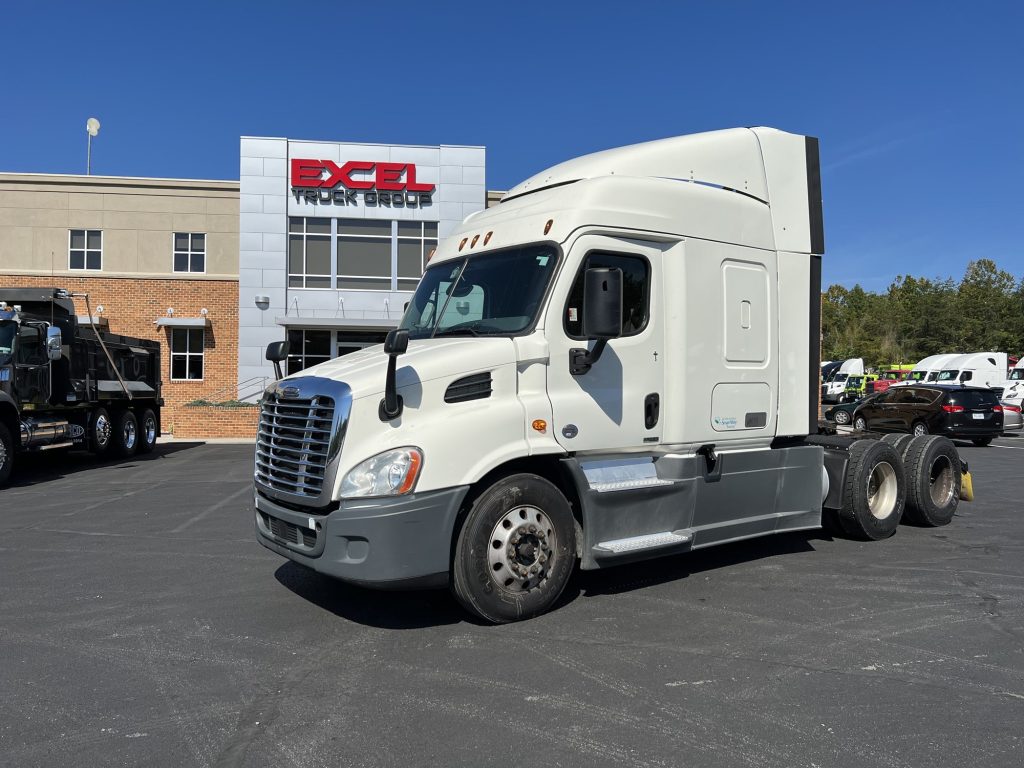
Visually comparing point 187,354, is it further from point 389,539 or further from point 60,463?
point 389,539

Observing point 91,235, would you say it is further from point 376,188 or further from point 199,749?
point 199,749

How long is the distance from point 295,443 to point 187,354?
23839 mm

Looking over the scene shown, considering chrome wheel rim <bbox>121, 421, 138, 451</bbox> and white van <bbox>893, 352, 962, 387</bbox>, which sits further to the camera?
white van <bbox>893, 352, 962, 387</bbox>

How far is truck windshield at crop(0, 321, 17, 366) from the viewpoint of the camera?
12844 mm

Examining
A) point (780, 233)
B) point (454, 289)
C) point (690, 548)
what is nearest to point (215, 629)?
point (454, 289)

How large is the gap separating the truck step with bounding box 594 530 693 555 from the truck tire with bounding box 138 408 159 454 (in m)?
15.2

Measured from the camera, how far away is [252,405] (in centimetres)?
2309

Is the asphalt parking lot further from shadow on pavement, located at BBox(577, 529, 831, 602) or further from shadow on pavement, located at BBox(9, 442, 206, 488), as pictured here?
shadow on pavement, located at BBox(9, 442, 206, 488)

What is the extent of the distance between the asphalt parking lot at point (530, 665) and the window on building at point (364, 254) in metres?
19.9

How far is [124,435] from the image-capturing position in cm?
1692

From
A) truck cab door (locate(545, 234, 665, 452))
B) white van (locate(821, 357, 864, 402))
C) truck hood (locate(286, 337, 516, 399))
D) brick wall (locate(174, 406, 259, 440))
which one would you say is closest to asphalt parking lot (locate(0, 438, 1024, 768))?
truck cab door (locate(545, 234, 665, 452))

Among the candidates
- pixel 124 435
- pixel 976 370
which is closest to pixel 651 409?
pixel 124 435

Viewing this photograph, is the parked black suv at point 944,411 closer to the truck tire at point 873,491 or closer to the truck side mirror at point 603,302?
the truck tire at point 873,491

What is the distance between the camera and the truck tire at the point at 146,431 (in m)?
17.8
